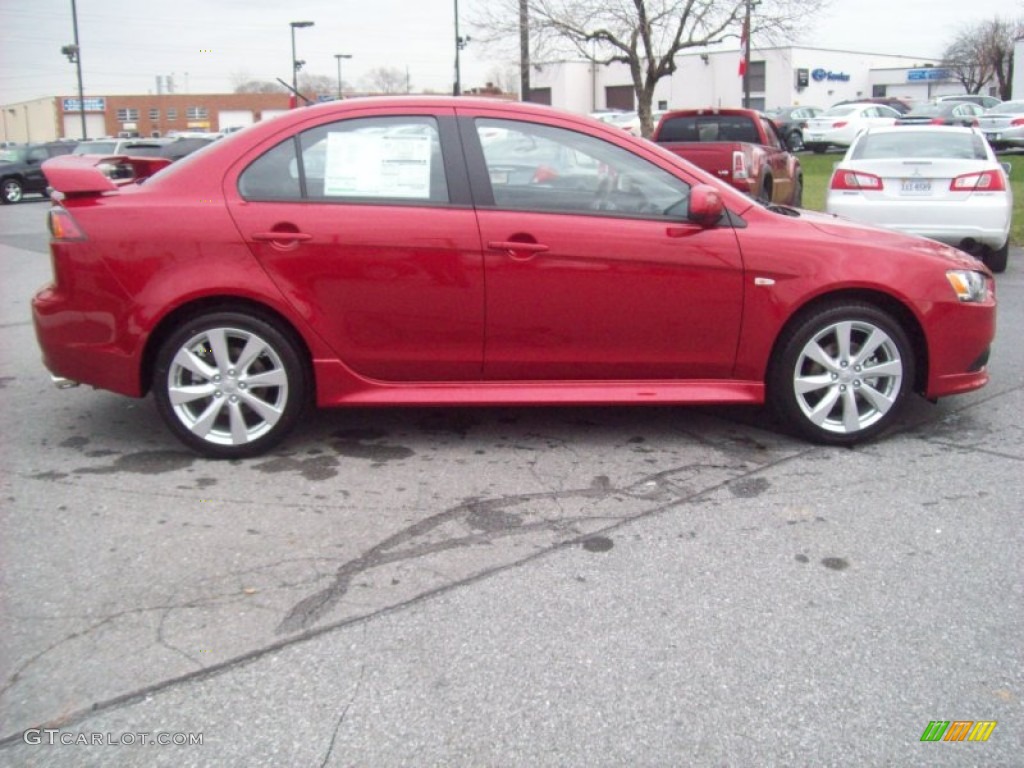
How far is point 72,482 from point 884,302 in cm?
392

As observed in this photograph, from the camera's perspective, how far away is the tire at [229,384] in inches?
181

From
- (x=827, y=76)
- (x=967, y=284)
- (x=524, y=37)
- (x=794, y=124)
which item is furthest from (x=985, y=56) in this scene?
(x=967, y=284)

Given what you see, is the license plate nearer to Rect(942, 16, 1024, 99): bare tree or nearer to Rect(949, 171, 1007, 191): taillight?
Rect(949, 171, 1007, 191): taillight

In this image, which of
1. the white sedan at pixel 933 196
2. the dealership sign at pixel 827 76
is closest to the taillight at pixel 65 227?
the white sedan at pixel 933 196

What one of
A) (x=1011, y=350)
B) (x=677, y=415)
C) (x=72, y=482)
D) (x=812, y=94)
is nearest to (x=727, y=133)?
(x=1011, y=350)

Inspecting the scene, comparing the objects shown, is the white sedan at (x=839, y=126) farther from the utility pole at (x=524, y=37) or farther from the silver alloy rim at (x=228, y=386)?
the silver alloy rim at (x=228, y=386)

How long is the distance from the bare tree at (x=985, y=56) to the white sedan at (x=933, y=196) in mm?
60663

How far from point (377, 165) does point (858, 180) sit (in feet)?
21.1

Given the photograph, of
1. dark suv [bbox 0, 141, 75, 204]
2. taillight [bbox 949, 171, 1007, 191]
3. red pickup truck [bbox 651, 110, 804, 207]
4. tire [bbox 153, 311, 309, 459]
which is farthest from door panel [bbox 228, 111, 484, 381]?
dark suv [bbox 0, 141, 75, 204]

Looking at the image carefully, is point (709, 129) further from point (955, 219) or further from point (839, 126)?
point (839, 126)

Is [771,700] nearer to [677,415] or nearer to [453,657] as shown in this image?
[453,657]

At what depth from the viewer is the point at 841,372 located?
4.87 meters

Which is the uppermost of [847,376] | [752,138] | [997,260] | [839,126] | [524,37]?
[524,37]

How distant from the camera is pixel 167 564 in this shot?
364 centimetres
